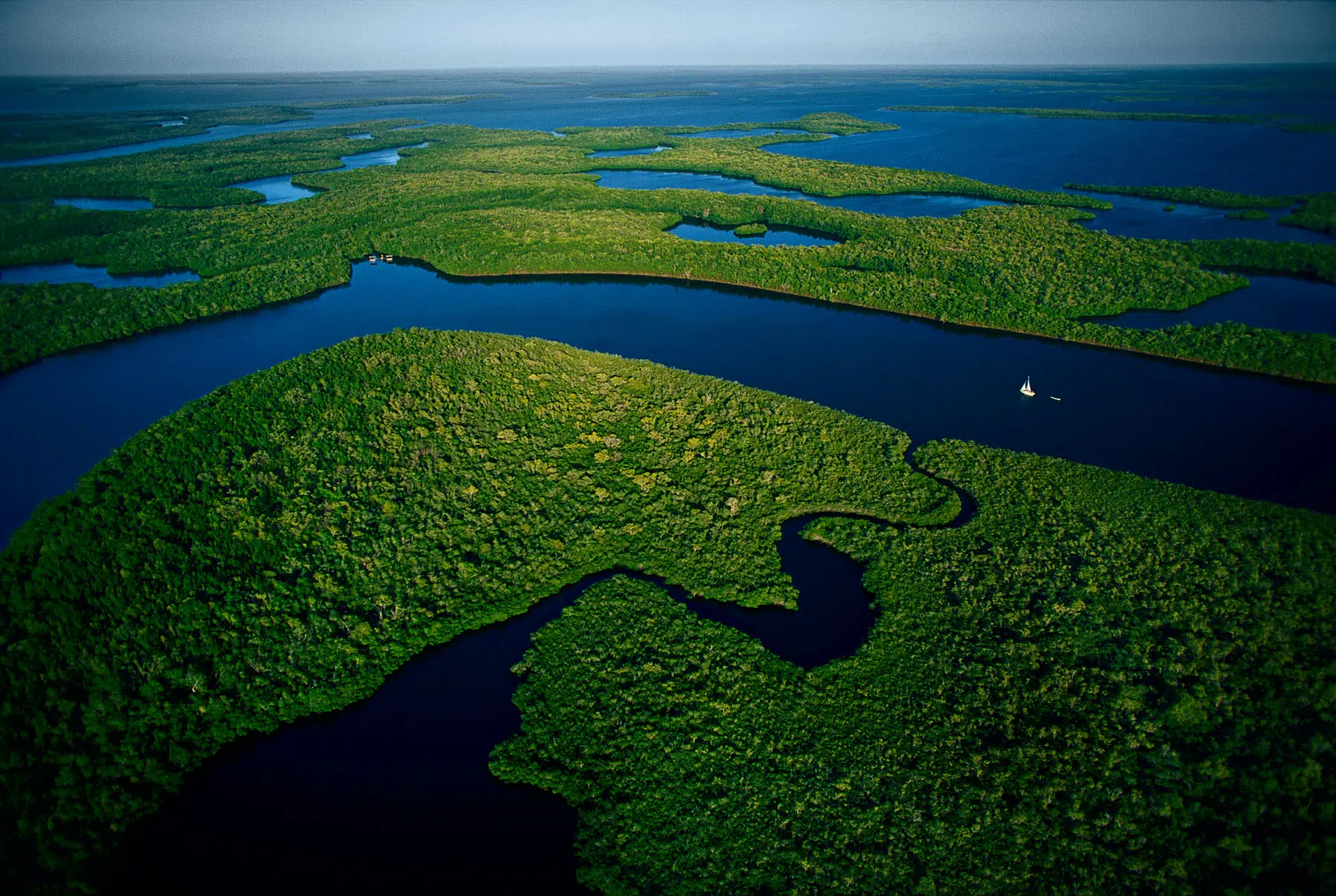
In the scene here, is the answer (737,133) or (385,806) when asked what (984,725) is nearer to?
(385,806)

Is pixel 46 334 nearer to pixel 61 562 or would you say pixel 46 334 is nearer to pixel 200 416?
pixel 200 416

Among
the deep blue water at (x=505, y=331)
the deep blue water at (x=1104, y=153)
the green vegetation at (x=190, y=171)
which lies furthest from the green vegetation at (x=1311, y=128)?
the green vegetation at (x=190, y=171)

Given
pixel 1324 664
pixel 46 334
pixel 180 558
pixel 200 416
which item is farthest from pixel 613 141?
pixel 1324 664

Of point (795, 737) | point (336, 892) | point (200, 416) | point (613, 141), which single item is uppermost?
point (613, 141)

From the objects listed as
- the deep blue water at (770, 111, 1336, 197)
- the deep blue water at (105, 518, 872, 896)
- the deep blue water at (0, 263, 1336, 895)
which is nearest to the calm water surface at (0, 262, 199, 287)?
the deep blue water at (0, 263, 1336, 895)

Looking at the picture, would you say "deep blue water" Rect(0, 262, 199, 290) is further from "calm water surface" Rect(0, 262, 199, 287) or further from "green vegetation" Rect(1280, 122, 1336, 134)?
"green vegetation" Rect(1280, 122, 1336, 134)

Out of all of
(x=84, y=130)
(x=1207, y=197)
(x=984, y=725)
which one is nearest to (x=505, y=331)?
(x=984, y=725)
